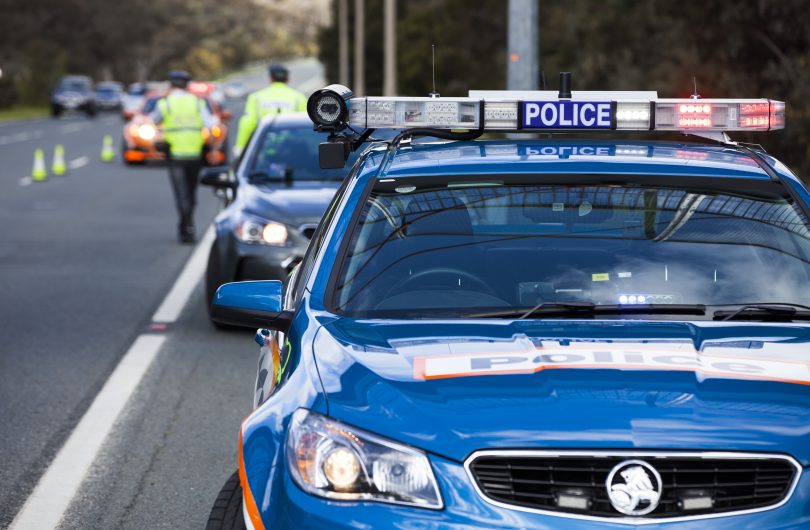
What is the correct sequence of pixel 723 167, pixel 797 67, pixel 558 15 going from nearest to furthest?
pixel 723 167 < pixel 797 67 < pixel 558 15

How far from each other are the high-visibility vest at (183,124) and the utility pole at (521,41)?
350 cm

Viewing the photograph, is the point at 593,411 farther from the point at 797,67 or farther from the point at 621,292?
the point at 797,67

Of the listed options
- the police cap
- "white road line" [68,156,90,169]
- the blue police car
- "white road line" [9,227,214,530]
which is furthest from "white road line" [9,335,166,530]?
"white road line" [68,156,90,169]

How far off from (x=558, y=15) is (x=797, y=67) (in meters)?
23.7

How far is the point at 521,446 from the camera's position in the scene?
3.49 meters

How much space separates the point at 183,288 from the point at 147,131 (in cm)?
1878

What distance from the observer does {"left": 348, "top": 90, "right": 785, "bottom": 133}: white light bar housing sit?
520 centimetres

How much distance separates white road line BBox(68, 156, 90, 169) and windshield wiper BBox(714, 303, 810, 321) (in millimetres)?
27660

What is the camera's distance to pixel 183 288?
12492mm

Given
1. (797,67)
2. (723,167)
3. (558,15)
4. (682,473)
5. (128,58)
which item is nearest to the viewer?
(682,473)

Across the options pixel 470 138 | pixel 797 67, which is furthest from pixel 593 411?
pixel 797 67

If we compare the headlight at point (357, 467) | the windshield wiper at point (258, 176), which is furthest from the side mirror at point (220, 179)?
the headlight at point (357, 467)

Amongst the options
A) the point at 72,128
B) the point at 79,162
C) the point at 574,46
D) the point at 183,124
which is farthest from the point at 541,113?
the point at 72,128

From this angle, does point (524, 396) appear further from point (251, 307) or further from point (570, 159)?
point (570, 159)
